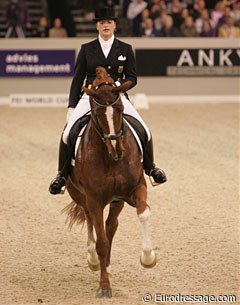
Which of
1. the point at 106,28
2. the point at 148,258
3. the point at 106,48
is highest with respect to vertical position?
the point at 106,28

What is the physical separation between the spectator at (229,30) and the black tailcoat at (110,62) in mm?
12372

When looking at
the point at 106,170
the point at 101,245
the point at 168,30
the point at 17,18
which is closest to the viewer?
the point at 106,170

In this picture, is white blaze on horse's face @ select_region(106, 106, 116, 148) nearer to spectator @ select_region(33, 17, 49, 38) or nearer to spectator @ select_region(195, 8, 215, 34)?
spectator @ select_region(33, 17, 49, 38)

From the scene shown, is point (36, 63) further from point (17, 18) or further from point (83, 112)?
point (83, 112)

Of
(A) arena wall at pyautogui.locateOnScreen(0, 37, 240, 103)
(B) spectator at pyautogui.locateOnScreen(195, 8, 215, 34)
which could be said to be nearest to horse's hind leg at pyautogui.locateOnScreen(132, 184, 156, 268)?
(A) arena wall at pyautogui.locateOnScreen(0, 37, 240, 103)

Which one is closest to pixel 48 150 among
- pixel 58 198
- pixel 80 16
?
pixel 58 198

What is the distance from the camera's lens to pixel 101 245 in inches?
228

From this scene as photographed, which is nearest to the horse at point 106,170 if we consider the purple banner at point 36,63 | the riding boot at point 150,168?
the riding boot at point 150,168

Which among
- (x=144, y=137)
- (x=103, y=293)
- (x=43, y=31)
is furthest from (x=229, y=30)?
(x=103, y=293)

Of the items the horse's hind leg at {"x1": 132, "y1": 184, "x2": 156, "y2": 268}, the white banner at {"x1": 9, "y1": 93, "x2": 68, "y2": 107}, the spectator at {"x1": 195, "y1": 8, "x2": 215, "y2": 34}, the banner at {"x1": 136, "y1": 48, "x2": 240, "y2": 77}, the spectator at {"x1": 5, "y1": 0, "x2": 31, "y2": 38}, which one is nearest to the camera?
the horse's hind leg at {"x1": 132, "y1": 184, "x2": 156, "y2": 268}

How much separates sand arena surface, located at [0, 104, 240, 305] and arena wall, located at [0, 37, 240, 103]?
149 inches

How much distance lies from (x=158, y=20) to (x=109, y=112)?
13439mm

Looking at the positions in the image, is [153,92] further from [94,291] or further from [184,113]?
[94,291]

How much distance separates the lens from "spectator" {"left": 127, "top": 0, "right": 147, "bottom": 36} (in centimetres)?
1856
